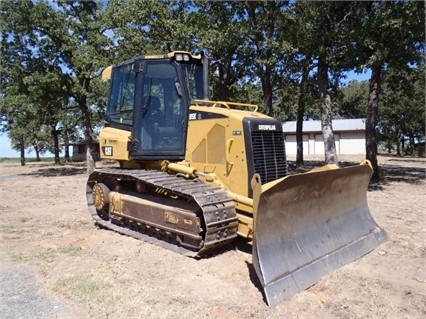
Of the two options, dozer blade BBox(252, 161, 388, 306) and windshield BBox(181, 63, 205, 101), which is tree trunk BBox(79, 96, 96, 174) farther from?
dozer blade BBox(252, 161, 388, 306)

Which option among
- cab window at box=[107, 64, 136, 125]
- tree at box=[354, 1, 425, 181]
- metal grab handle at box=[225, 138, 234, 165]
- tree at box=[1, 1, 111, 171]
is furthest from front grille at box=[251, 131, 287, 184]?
tree at box=[1, 1, 111, 171]

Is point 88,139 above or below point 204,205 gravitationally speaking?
above

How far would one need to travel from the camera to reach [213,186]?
6.32 meters

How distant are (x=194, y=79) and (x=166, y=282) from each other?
3.56m

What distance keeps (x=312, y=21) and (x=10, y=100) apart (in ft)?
52.3

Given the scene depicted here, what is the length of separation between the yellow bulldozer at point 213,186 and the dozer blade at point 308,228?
2 centimetres

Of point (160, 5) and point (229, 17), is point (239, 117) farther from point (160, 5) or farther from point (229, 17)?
point (160, 5)

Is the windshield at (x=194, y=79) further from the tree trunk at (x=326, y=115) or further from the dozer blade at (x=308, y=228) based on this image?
the tree trunk at (x=326, y=115)

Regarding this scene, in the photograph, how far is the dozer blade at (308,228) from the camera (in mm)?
4820

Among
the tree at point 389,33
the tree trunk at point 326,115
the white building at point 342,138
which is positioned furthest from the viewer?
the white building at point 342,138

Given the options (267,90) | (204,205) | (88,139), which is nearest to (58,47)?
(88,139)

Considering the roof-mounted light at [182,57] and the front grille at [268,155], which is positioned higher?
the roof-mounted light at [182,57]

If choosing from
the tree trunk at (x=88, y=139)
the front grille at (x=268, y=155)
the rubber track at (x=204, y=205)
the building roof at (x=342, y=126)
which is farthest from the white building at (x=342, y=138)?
the rubber track at (x=204, y=205)

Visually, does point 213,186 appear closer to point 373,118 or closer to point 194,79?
point 194,79
